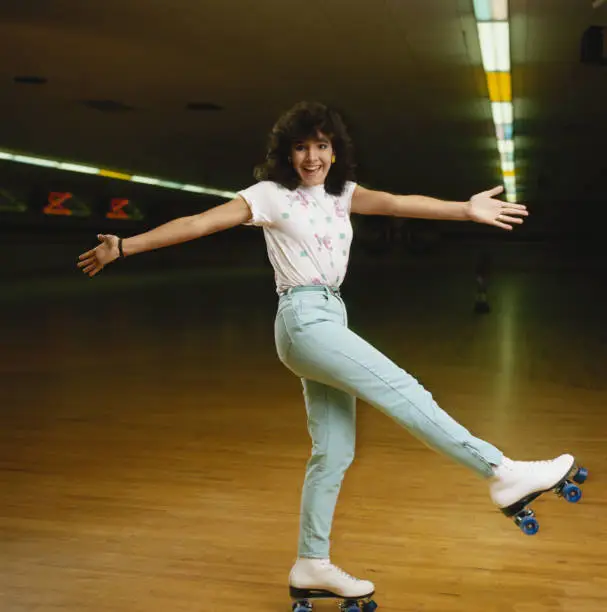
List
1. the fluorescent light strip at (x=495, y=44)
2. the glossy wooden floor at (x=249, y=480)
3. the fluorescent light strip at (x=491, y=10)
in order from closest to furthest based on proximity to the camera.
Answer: the glossy wooden floor at (x=249, y=480)
the fluorescent light strip at (x=491, y=10)
the fluorescent light strip at (x=495, y=44)

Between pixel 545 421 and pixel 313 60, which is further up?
pixel 313 60

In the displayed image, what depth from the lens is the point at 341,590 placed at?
2.51 metres

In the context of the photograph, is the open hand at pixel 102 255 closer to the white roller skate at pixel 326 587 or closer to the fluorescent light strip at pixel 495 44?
the white roller skate at pixel 326 587

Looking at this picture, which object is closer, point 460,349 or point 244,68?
point 460,349

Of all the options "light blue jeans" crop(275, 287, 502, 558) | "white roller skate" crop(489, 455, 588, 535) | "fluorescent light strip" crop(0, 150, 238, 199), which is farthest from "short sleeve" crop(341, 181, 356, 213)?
"fluorescent light strip" crop(0, 150, 238, 199)

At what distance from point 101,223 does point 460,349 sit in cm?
2274

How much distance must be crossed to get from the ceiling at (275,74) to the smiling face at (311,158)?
24 cm

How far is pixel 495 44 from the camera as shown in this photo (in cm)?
888

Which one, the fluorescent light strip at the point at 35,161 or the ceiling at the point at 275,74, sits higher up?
the ceiling at the point at 275,74

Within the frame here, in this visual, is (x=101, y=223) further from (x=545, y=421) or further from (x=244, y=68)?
(x=545, y=421)

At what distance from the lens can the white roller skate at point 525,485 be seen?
2295 mm

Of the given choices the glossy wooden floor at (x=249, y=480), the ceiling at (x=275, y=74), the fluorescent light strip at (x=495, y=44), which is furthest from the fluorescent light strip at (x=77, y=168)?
the fluorescent light strip at (x=495, y=44)

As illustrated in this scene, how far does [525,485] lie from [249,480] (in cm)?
186

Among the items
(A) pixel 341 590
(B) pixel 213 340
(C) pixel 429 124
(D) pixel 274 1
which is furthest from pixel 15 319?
(A) pixel 341 590
